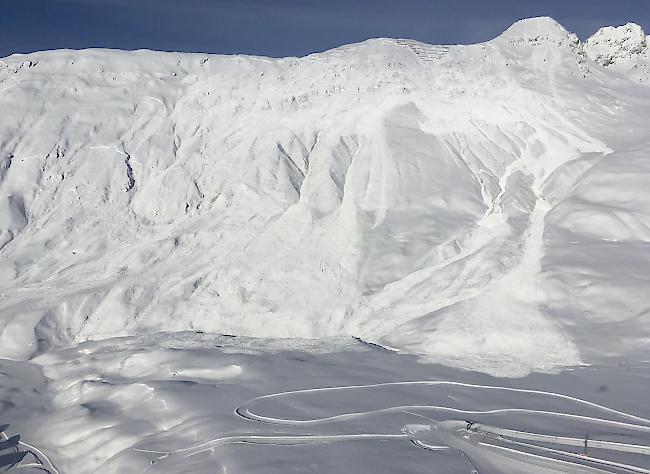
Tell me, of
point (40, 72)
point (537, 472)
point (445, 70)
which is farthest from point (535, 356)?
point (40, 72)

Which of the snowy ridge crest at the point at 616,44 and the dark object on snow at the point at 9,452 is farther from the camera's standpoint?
the snowy ridge crest at the point at 616,44

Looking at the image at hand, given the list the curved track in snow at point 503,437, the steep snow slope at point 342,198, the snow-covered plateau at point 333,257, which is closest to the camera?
the curved track in snow at point 503,437

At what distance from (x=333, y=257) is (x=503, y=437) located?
22.4m

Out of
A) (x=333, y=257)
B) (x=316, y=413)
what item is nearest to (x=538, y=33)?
(x=333, y=257)

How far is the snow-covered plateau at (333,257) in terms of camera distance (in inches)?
951

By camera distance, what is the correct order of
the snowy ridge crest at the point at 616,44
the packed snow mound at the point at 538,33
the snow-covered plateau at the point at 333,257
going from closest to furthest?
the snow-covered plateau at the point at 333,257, the packed snow mound at the point at 538,33, the snowy ridge crest at the point at 616,44

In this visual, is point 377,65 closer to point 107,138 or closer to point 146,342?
point 107,138

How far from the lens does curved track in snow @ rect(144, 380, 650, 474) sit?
65.6 feet

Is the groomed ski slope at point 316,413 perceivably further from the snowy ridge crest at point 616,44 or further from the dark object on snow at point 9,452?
the snowy ridge crest at point 616,44

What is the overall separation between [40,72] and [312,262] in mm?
34051

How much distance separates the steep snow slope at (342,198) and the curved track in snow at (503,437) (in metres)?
6.42

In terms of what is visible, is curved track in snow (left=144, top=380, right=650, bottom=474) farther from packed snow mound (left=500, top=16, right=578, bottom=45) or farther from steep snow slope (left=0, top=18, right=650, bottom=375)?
packed snow mound (left=500, top=16, right=578, bottom=45)

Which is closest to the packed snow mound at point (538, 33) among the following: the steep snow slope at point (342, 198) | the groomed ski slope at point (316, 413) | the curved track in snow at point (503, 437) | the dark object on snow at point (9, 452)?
the steep snow slope at point (342, 198)

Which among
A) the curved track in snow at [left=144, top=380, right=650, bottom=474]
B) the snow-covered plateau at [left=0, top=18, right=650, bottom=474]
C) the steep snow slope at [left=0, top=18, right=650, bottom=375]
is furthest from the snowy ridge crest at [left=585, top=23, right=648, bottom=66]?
the curved track in snow at [left=144, top=380, right=650, bottom=474]
